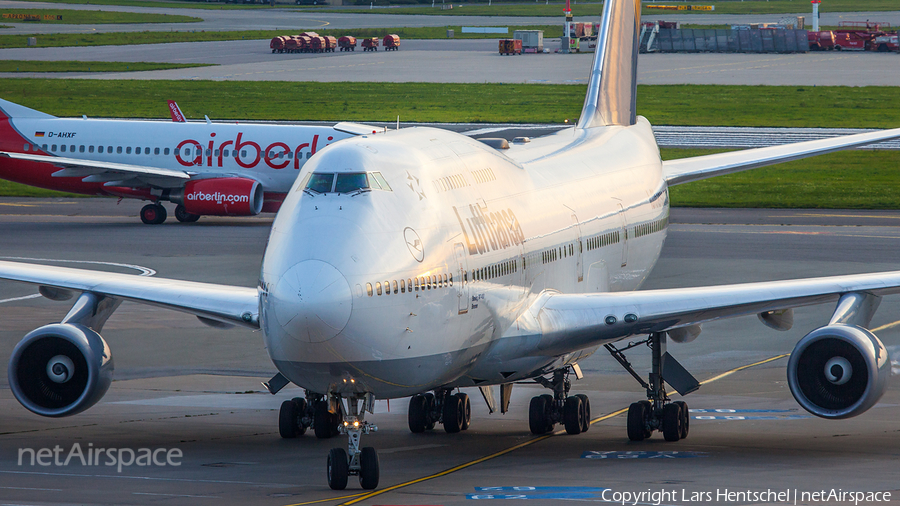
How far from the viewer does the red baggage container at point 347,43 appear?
159750mm

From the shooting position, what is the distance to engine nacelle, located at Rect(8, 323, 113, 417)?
19.9 meters

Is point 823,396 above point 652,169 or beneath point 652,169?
beneath

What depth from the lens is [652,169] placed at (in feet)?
A: 101

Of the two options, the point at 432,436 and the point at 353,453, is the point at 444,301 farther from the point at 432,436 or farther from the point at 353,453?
the point at 432,436

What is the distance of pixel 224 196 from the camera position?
54562 millimetres

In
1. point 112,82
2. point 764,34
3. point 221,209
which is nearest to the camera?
point 221,209

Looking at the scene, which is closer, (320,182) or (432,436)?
(320,182)

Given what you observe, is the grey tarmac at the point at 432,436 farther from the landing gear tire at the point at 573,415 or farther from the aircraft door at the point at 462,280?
the aircraft door at the point at 462,280

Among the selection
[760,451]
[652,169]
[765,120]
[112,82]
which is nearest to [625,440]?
[760,451]

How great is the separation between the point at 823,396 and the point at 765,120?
3022 inches

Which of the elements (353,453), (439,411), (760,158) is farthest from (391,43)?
(353,453)

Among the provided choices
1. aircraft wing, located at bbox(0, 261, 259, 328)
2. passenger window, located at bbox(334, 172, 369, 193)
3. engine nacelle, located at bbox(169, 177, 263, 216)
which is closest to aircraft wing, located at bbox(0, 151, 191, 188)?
engine nacelle, located at bbox(169, 177, 263, 216)

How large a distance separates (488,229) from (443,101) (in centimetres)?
8749

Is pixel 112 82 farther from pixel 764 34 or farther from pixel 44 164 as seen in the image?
pixel 764 34
